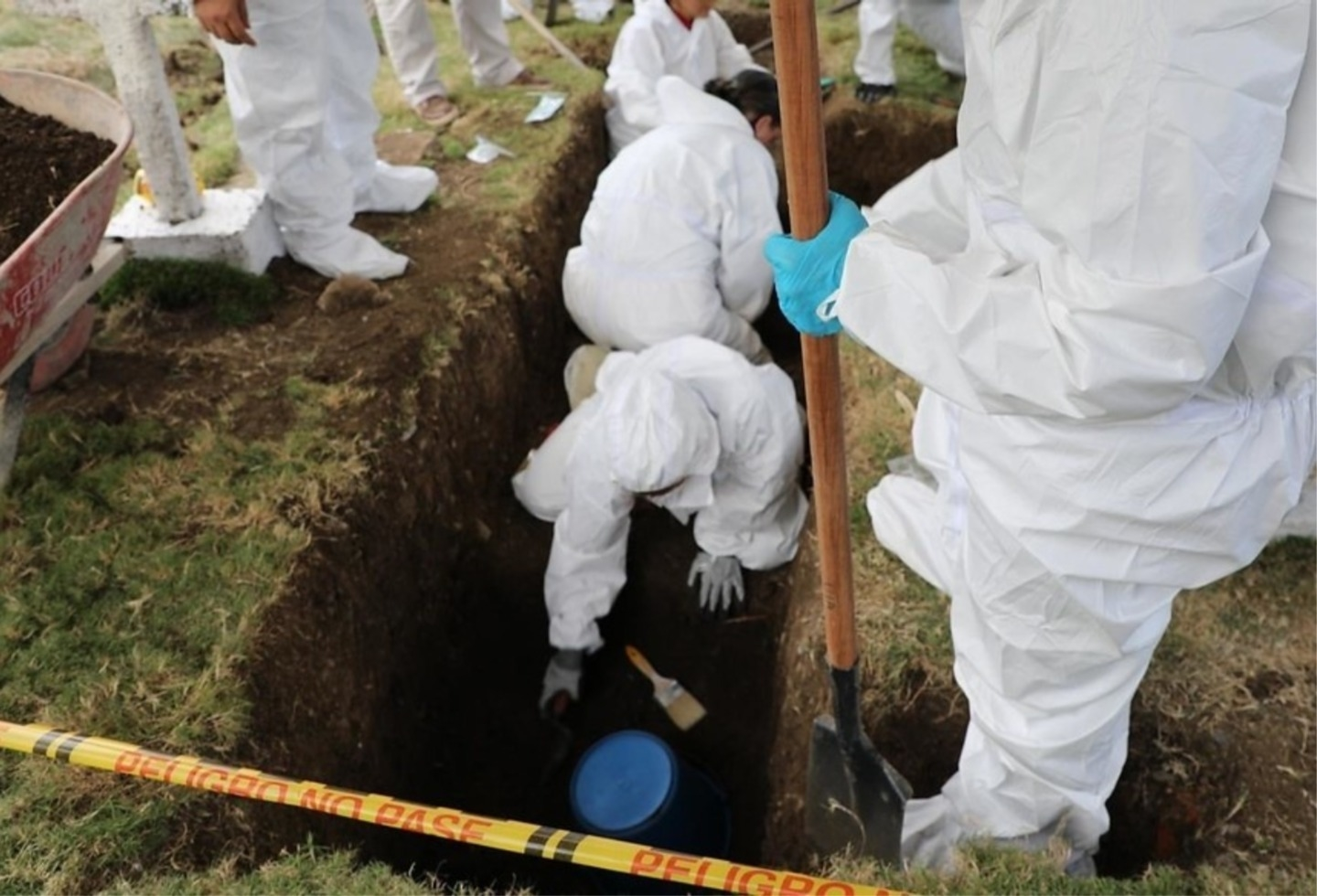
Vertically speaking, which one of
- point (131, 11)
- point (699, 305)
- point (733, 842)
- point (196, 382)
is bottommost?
point (733, 842)

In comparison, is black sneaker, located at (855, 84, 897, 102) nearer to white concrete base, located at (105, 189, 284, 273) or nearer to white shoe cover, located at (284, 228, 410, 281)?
white shoe cover, located at (284, 228, 410, 281)

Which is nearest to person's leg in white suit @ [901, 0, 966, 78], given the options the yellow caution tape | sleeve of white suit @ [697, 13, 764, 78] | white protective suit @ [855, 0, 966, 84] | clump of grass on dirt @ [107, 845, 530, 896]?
white protective suit @ [855, 0, 966, 84]

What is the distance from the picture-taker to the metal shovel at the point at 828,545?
1.60 m

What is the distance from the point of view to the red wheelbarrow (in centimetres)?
256

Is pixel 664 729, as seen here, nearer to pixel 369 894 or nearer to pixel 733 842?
pixel 733 842

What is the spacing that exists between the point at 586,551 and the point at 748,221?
60.9 inches

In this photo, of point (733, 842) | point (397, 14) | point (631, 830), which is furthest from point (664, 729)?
point (397, 14)

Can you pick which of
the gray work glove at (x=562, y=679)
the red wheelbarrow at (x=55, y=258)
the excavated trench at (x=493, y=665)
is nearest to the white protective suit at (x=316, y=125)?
the red wheelbarrow at (x=55, y=258)

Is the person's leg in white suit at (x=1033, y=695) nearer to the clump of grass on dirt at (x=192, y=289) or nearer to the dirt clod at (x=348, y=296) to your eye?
the dirt clod at (x=348, y=296)

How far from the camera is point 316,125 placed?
139 inches

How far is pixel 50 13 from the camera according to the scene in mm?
3227

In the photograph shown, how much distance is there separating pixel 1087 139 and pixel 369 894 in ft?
6.13

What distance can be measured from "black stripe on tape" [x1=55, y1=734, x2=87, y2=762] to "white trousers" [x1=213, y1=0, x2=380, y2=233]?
219cm

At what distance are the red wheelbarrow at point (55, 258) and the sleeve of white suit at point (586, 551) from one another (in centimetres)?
155
